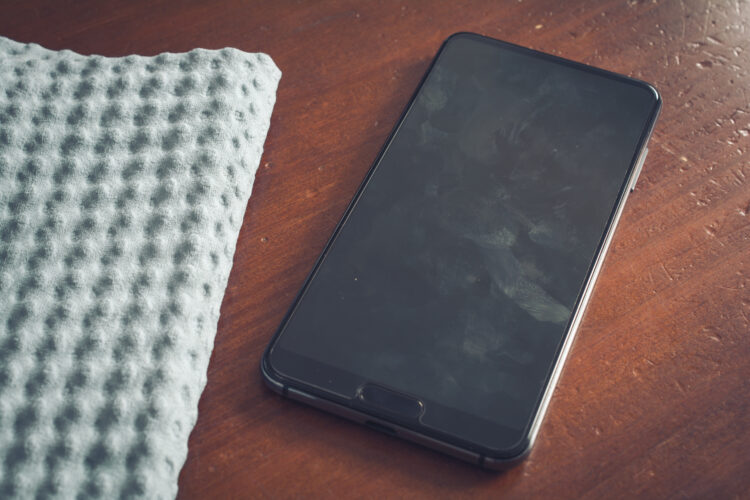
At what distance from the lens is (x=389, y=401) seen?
1.14ft

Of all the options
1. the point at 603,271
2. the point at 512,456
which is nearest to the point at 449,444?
the point at 512,456

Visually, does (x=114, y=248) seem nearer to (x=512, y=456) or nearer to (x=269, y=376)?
(x=269, y=376)

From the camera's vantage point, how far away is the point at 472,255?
39 centimetres

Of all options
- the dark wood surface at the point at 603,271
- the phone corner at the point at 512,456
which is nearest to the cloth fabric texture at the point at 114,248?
the dark wood surface at the point at 603,271

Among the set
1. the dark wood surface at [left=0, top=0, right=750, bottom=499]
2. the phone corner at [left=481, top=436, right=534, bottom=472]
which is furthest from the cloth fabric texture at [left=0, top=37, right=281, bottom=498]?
the phone corner at [left=481, top=436, right=534, bottom=472]

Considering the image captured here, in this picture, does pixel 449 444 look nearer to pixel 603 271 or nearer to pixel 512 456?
pixel 512 456

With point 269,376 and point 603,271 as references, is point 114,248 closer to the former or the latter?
point 269,376

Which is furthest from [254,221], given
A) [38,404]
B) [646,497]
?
[646,497]

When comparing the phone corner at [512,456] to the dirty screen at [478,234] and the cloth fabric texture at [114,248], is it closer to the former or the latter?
the dirty screen at [478,234]

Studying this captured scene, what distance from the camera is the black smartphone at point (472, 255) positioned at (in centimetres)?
35

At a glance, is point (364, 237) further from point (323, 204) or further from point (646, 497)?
point (646, 497)

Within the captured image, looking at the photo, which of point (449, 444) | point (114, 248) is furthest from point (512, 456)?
point (114, 248)

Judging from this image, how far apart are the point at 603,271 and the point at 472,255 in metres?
0.08

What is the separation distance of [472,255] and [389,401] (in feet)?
0.31
